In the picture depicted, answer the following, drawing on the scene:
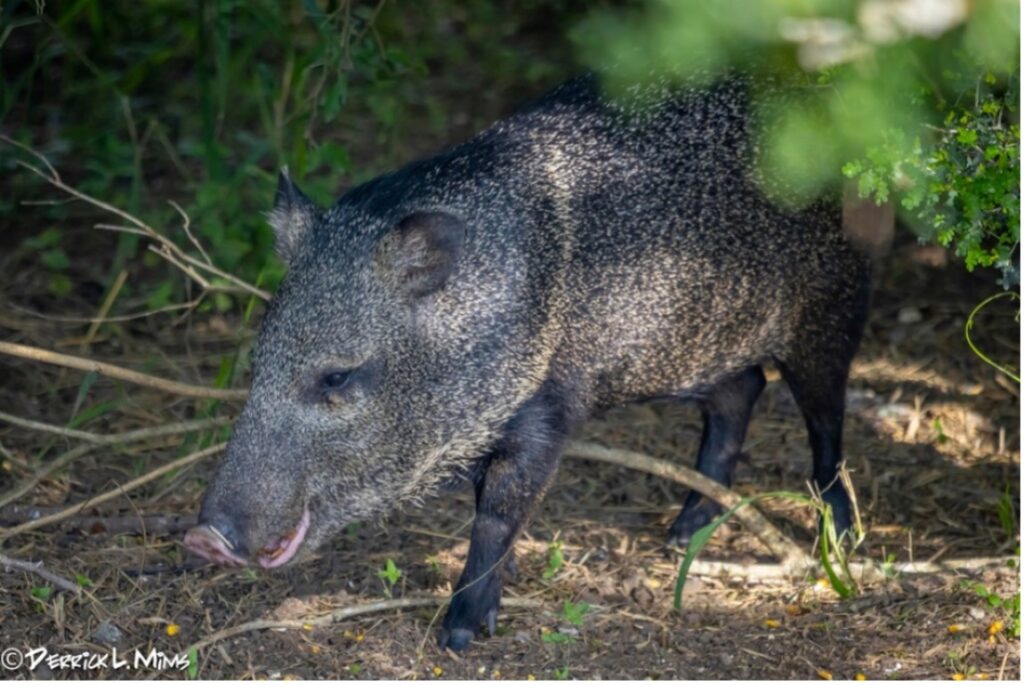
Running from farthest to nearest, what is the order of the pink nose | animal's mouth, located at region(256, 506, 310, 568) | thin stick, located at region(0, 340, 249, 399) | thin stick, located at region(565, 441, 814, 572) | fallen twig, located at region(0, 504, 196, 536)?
fallen twig, located at region(0, 504, 196, 536) → thin stick, located at region(565, 441, 814, 572) → thin stick, located at region(0, 340, 249, 399) → animal's mouth, located at region(256, 506, 310, 568) → the pink nose

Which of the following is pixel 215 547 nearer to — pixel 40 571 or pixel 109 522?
pixel 40 571

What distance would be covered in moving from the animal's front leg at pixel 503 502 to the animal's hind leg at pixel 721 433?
0.94m

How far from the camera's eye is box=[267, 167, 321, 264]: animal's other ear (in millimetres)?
4035

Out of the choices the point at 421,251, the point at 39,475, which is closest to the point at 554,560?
the point at 421,251

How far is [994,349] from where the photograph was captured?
569cm

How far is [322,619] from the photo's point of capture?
3949 mm

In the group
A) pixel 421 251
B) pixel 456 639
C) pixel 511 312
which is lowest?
pixel 456 639

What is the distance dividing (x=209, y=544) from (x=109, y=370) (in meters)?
1.02

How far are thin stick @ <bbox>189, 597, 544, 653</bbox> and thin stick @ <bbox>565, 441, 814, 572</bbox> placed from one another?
54cm

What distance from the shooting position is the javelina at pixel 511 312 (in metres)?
3.73

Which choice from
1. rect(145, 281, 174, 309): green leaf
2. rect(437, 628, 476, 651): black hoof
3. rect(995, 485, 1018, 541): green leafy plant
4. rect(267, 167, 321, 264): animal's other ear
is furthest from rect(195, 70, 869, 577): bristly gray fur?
rect(145, 281, 174, 309): green leaf

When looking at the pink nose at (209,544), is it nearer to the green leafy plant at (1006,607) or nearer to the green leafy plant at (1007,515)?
the green leafy plant at (1006,607)

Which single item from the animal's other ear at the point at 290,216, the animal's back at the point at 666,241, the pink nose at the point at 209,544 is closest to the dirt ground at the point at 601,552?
the pink nose at the point at 209,544

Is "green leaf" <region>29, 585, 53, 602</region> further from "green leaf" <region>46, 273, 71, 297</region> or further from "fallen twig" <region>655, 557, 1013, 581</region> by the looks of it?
"green leaf" <region>46, 273, 71, 297</region>
